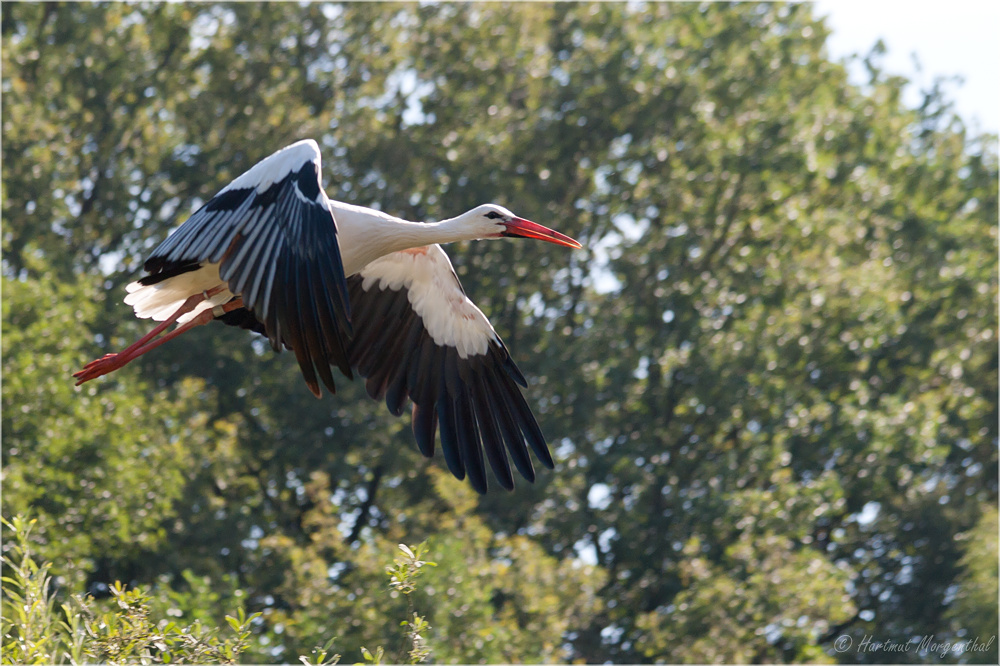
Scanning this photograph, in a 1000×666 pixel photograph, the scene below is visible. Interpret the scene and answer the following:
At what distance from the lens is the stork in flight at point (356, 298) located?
20.3ft

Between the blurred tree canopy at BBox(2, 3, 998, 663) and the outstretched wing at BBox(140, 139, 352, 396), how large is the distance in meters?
9.27

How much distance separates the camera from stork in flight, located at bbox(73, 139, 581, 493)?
618 cm

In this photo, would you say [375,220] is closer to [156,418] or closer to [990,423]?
[156,418]

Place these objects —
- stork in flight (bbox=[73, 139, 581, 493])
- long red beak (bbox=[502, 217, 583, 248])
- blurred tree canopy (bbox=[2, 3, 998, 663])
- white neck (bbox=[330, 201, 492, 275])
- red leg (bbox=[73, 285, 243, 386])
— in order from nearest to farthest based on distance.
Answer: stork in flight (bbox=[73, 139, 581, 493])
white neck (bbox=[330, 201, 492, 275])
red leg (bbox=[73, 285, 243, 386])
long red beak (bbox=[502, 217, 583, 248])
blurred tree canopy (bbox=[2, 3, 998, 663])

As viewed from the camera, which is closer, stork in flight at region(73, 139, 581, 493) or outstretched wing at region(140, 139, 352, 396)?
outstretched wing at region(140, 139, 352, 396)

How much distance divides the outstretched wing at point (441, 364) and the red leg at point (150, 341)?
0.99m

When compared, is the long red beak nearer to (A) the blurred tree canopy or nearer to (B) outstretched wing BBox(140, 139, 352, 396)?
(B) outstretched wing BBox(140, 139, 352, 396)

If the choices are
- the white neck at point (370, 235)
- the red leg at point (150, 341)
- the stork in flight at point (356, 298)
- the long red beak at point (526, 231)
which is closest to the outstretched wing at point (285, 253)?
the stork in flight at point (356, 298)

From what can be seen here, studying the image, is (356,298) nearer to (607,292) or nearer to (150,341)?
(150,341)

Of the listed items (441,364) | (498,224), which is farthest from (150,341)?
(498,224)

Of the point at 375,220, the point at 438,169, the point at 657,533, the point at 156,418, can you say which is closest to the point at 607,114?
the point at 438,169

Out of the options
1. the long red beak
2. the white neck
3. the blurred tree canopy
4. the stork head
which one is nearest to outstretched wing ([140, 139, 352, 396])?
the white neck

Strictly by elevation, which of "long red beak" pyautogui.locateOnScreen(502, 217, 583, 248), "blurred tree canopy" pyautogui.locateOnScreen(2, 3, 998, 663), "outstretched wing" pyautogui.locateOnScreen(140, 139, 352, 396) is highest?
"blurred tree canopy" pyautogui.locateOnScreen(2, 3, 998, 663)

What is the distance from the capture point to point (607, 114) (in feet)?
65.2
